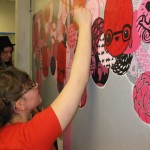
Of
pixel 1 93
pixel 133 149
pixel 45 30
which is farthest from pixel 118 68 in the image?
pixel 45 30

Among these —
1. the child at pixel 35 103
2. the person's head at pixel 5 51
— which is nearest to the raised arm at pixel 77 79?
the child at pixel 35 103

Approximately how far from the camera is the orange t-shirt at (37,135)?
786 mm

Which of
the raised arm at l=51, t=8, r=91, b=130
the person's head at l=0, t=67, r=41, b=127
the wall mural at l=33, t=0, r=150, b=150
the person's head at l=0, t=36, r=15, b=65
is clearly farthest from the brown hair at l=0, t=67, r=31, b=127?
the person's head at l=0, t=36, r=15, b=65

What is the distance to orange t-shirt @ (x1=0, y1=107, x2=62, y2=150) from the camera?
79 cm

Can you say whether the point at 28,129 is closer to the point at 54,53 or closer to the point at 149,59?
the point at 149,59

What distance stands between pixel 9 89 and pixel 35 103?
0.42 ft

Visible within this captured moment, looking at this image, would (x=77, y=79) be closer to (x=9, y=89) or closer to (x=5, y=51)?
(x=9, y=89)

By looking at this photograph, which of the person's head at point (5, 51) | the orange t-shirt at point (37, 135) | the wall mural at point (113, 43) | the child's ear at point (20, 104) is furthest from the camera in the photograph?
the person's head at point (5, 51)

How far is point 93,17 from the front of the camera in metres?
0.93

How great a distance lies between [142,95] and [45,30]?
3.47ft

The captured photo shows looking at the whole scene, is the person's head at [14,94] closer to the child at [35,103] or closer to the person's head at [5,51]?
the child at [35,103]

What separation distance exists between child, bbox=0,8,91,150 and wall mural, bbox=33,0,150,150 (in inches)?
2.0

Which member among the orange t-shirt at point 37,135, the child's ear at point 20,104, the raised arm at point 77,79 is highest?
the raised arm at point 77,79

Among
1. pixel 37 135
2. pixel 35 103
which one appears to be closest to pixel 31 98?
pixel 35 103
